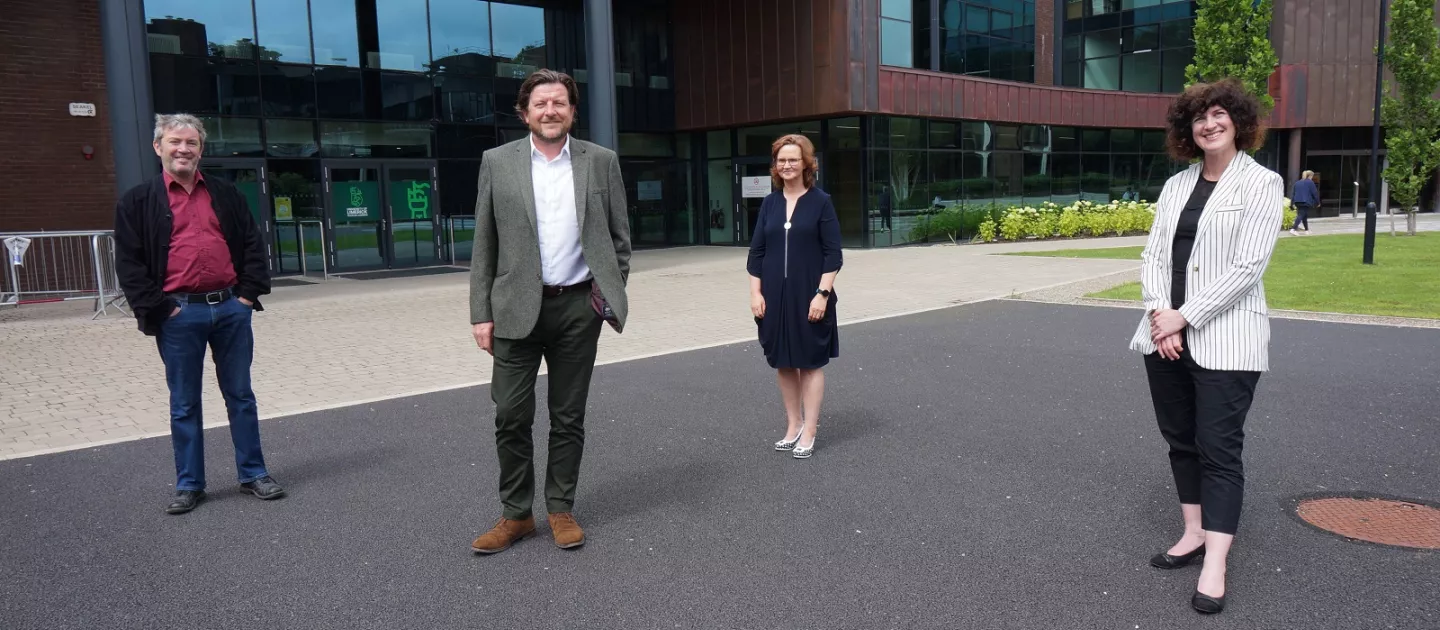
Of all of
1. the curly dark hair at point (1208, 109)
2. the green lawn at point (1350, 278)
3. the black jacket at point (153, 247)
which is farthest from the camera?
the green lawn at point (1350, 278)

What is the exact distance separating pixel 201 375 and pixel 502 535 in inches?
76.6

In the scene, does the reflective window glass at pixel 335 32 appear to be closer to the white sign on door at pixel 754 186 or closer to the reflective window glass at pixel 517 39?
the reflective window glass at pixel 517 39

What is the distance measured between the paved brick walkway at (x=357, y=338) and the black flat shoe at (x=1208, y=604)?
5.82 meters

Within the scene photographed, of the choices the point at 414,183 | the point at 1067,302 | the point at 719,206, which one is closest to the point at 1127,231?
the point at 719,206

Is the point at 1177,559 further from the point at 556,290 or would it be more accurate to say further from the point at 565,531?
the point at 556,290

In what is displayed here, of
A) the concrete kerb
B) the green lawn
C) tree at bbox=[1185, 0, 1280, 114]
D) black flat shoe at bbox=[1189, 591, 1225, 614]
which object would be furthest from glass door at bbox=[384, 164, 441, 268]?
black flat shoe at bbox=[1189, 591, 1225, 614]

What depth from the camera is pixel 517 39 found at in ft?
A: 74.3

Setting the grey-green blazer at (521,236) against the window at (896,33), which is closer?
the grey-green blazer at (521,236)

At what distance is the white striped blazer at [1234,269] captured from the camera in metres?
Answer: 3.47

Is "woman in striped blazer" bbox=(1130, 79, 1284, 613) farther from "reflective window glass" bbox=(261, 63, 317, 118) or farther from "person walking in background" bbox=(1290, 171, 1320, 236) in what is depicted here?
"person walking in background" bbox=(1290, 171, 1320, 236)

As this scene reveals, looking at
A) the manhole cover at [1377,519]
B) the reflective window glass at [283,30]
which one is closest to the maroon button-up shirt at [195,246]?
the manhole cover at [1377,519]

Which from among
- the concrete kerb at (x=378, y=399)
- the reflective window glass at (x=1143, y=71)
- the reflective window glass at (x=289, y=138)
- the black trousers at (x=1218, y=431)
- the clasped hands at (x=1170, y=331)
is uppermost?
the reflective window glass at (x=1143, y=71)

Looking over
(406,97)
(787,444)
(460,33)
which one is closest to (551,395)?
(787,444)

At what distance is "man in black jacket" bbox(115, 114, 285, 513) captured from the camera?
4.74 metres
